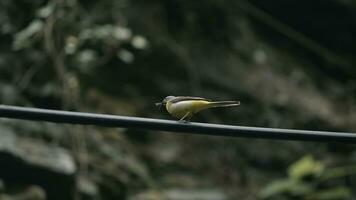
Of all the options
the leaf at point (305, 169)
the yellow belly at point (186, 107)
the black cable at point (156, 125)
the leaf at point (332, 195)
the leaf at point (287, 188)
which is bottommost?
the black cable at point (156, 125)

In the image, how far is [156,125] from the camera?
2053mm

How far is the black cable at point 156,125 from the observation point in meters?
2.04

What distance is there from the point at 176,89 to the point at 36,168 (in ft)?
5.79

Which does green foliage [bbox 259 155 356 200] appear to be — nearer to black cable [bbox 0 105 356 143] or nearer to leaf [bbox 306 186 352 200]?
leaf [bbox 306 186 352 200]

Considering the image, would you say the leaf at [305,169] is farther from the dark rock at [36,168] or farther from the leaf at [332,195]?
the dark rock at [36,168]

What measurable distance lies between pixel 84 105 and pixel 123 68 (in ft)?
1.73

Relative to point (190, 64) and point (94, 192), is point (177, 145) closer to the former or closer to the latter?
point (190, 64)

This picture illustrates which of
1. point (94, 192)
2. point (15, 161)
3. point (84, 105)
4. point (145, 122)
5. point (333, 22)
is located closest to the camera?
point (145, 122)

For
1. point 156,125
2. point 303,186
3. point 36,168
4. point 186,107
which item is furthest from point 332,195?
point 156,125

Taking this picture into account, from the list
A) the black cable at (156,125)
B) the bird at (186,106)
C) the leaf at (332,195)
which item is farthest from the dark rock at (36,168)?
the black cable at (156,125)

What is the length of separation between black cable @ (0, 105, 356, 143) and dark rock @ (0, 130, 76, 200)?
2.71 metres

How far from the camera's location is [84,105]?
5695 mm

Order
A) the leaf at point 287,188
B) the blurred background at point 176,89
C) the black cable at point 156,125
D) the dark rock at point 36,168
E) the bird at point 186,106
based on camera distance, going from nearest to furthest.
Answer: the black cable at point 156,125, the bird at point 186,106, the dark rock at point 36,168, the blurred background at point 176,89, the leaf at point 287,188

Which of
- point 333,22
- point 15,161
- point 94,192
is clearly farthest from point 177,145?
point 333,22
